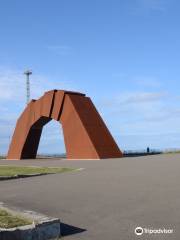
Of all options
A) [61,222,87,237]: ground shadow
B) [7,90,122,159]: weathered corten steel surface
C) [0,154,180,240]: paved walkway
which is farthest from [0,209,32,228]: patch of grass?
[7,90,122,159]: weathered corten steel surface

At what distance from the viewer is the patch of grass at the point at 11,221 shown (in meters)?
6.91

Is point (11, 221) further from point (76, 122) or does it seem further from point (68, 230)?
point (76, 122)

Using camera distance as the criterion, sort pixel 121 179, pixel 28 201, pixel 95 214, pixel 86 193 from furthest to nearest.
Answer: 1. pixel 121 179
2. pixel 86 193
3. pixel 28 201
4. pixel 95 214

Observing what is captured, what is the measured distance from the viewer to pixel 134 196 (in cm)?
1066

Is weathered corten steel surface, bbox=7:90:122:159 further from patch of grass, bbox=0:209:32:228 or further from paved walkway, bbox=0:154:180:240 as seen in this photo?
patch of grass, bbox=0:209:32:228

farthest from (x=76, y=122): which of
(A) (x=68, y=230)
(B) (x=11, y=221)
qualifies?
(B) (x=11, y=221)

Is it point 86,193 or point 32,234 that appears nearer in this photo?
point 32,234

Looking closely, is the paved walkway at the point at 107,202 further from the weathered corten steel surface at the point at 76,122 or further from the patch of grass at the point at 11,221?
the weathered corten steel surface at the point at 76,122

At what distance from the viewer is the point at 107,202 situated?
32.7 ft

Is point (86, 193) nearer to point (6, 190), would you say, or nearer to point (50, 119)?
point (6, 190)

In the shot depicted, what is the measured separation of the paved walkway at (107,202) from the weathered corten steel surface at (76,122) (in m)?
17.4

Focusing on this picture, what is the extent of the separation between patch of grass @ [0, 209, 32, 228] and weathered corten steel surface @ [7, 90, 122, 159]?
949 inches

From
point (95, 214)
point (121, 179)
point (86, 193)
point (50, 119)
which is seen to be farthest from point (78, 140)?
point (95, 214)

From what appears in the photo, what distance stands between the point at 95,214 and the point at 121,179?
6256 mm
